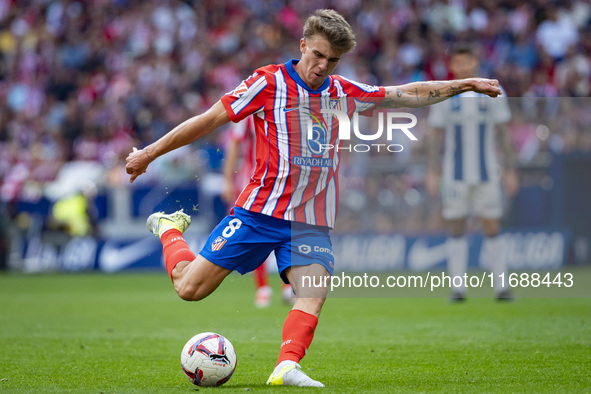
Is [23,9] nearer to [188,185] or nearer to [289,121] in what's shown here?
[188,185]

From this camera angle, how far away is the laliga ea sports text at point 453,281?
9036 millimetres

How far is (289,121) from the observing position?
15.7ft

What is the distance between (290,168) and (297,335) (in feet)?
2.97

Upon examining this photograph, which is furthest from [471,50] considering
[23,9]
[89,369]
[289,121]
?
[23,9]

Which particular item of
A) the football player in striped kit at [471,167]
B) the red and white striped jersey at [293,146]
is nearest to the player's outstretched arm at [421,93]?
the red and white striped jersey at [293,146]

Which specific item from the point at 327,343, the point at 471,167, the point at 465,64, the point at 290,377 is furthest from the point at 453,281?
the point at 290,377

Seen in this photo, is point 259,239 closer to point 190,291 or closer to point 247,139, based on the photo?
point 190,291

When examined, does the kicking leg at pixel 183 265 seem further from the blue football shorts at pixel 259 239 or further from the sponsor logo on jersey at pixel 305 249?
the sponsor logo on jersey at pixel 305 249

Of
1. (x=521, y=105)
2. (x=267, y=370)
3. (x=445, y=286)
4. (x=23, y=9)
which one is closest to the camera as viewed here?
(x=267, y=370)

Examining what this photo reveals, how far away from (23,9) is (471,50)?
16313 mm

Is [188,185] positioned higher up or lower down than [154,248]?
higher up

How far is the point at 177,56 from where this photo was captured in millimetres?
20422

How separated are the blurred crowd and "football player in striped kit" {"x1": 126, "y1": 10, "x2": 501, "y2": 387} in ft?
34.0

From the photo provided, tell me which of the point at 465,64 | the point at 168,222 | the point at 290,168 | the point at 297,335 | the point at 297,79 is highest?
the point at 465,64
